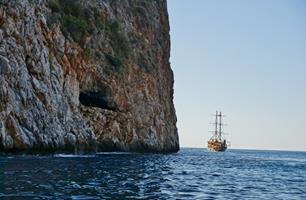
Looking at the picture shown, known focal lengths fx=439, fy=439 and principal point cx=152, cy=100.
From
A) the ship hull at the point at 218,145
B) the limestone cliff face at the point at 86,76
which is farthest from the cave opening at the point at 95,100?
the ship hull at the point at 218,145

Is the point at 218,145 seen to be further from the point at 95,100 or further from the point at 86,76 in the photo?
the point at 86,76

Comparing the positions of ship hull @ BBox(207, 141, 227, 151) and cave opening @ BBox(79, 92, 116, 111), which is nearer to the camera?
cave opening @ BBox(79, 92, 116, 111)

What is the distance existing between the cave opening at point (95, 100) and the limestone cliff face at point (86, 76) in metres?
0.17

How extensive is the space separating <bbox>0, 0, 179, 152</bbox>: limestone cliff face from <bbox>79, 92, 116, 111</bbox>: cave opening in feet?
0.54

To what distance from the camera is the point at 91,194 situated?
20.5 meters

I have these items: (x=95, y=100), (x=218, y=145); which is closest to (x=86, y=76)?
(x=95, y=100)

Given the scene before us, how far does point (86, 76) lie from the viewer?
68.4 meters

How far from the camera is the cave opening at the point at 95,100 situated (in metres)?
72.0

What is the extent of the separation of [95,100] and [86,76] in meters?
6.49

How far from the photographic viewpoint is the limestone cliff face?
155 ft

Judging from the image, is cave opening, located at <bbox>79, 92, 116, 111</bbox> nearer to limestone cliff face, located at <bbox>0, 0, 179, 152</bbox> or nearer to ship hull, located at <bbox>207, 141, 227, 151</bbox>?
limestone cliff face, located at <bbox>0, 0, 179, 152</bbox>

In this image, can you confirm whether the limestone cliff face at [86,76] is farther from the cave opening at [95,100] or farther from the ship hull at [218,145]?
the ship hull at [218,145]

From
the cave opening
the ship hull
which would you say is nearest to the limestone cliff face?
the cave opening

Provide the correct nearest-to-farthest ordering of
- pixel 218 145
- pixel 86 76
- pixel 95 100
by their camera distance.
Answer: pixel 86 76, pixel 95 100, pixel 218 145
